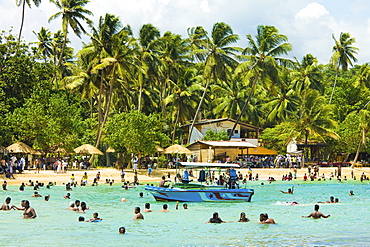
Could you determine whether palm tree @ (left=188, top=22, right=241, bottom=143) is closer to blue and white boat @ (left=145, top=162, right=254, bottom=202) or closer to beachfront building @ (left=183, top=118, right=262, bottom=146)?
beachfront building @ (left=183, top=118, right=262, bottom=146)

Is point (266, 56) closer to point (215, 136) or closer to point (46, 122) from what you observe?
point (215, 136)

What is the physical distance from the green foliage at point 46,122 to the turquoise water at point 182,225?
10.9m

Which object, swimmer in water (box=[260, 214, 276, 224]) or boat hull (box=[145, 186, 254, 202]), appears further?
boat hull (box=[145, 186, 254, 202])

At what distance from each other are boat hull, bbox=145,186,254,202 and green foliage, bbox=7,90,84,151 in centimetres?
1878

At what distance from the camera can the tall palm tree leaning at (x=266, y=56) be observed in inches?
2296

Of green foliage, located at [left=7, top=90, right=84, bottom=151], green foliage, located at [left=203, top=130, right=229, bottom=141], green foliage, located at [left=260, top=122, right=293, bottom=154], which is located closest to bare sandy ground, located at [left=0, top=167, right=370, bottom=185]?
green foliage, located at [left=7, top=90, right=84, bottom=151]

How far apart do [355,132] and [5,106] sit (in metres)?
40.1

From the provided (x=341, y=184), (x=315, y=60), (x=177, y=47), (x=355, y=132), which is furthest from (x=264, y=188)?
(x=315, y=60)

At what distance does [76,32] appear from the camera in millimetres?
60094

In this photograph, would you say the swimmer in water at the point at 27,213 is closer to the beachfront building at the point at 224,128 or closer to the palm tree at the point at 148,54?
the palm tree at the point at 148,54

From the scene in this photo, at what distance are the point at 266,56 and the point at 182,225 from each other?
125ft

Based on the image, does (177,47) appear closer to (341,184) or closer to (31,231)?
(341,184)

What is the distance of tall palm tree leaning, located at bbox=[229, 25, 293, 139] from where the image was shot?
58.3 m

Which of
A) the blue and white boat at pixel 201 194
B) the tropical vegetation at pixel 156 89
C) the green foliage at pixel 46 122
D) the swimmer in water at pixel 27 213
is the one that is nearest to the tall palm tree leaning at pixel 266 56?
the tropical vegetation at pixel 156 89
